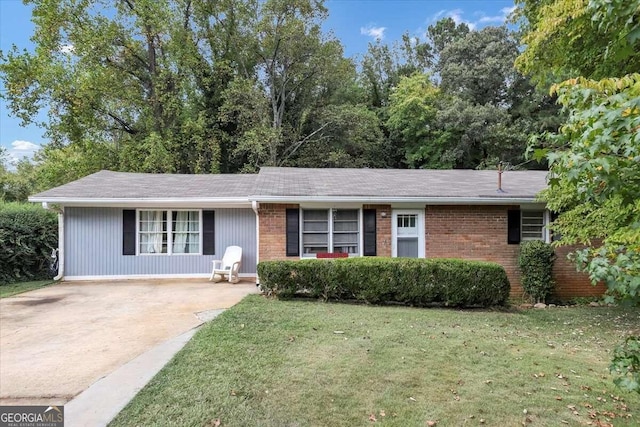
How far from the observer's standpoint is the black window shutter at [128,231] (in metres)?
10.8

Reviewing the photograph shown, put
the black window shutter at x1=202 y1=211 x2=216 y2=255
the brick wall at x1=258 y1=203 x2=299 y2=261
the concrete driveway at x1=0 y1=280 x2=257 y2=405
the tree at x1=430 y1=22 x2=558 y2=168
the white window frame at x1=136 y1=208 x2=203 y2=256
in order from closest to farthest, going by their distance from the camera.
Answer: the concrete driveway at x1=0 y1=280 x2=257 y2=405, the brick wall at x1=258 y1=203 x2=299 y2=261, the white window frame at x1=136 y1=208 x2=203 y2=256, the black window shutter at x1=202 y1=211 x2=216 y2=255, the tree at x1=430 y1=22 x2=558 y2=168

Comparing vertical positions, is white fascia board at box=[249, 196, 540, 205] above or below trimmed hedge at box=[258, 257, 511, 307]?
above

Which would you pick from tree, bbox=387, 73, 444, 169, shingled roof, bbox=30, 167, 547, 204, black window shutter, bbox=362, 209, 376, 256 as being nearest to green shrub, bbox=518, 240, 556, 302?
shingled roof, bbox=30, 167, 547, 204

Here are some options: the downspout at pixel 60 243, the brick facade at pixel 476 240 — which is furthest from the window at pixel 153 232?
the brick facade at pixel 476 240

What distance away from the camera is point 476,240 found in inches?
378

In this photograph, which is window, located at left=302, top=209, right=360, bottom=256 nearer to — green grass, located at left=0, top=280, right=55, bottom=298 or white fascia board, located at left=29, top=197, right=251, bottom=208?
white fascia board, located at left=29, top=197, right=251, bottom=208

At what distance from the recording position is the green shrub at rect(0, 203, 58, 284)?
1045 centimetres

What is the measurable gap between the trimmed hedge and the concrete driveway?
1.43 meters

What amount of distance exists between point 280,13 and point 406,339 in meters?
21.8

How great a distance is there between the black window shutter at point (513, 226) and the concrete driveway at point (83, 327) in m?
6.89

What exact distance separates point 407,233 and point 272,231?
11.7 ft

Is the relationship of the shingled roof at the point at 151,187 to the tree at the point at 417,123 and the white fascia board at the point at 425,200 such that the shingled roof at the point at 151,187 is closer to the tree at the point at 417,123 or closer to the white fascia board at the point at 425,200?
the white fascia board at the point at 425,200

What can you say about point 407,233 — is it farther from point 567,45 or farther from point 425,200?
point 567,45

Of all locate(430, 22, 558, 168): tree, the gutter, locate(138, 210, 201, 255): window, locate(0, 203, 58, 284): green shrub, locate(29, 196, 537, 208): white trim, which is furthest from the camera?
locate(430, 22, 558, 168): tree
